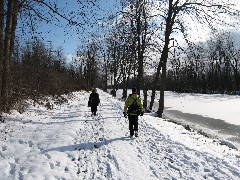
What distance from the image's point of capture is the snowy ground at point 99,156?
26.2 ft

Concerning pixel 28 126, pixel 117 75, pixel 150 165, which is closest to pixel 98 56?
pixel 117 75

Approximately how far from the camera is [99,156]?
31.5 ft

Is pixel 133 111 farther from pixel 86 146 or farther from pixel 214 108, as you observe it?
pixel 214 108

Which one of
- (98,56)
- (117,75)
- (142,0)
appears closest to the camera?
(142,0)

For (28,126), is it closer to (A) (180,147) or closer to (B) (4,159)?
(B) (4,159)

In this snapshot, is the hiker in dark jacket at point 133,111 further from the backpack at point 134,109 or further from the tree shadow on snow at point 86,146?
the tree shadow on snow at point 86,146

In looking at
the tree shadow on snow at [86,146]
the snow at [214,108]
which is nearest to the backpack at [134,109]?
the tree shadow on snow at [86,146]

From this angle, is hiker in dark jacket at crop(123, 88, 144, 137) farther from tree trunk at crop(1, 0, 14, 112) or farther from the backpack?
tree trunk at crop(1, 0, 14, 112)

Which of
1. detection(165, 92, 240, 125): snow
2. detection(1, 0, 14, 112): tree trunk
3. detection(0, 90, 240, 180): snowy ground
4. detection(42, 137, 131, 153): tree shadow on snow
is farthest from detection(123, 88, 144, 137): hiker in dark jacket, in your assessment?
detection(165, 92, 240, 125): snow

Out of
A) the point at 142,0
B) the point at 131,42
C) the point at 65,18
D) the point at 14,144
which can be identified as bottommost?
the point at 14,144

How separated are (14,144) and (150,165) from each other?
4157 mm

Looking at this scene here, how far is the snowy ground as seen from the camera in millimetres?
7977

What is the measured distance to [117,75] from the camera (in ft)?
193

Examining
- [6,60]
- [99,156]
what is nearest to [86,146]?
[99,156]
